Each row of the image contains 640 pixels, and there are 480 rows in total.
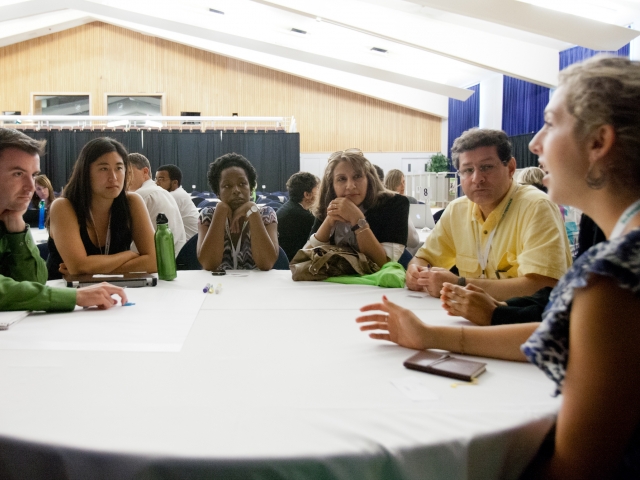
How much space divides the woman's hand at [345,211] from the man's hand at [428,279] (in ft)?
1.32

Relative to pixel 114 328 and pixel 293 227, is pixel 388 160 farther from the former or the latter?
pixel 114 328

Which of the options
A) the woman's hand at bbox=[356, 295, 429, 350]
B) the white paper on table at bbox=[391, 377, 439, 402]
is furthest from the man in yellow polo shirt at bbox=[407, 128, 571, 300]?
the white paper on table at bbox=[391, 377, 439, 402]

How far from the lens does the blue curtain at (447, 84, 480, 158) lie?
1462cm

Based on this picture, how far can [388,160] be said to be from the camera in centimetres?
1638

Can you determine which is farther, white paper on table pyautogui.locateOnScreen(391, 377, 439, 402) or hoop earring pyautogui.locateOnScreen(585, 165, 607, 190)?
white paper on table pyautogui.locateOnScreen(391, 377, 439, 402)

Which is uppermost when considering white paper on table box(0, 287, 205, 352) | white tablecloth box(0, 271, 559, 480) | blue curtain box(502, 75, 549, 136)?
blue curtain box(502, 75, 549, 136)

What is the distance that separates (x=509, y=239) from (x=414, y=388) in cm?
126

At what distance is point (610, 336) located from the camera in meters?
0.77

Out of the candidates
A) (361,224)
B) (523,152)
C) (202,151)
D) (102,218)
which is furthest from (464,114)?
(102,218)

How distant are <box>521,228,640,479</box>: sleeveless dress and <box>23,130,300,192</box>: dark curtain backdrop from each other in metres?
13.3

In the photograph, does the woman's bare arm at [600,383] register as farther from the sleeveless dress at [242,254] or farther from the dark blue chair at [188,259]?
the dark blue chair at [188,259]

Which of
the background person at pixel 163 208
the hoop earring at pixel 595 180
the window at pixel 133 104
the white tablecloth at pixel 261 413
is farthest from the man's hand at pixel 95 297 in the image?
the window at pixel 133 104

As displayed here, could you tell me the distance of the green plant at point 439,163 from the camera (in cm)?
1504

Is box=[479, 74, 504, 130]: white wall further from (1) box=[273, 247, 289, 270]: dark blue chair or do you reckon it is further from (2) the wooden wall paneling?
(1) box=[273, 247, 289, 270]: dark blue chair
